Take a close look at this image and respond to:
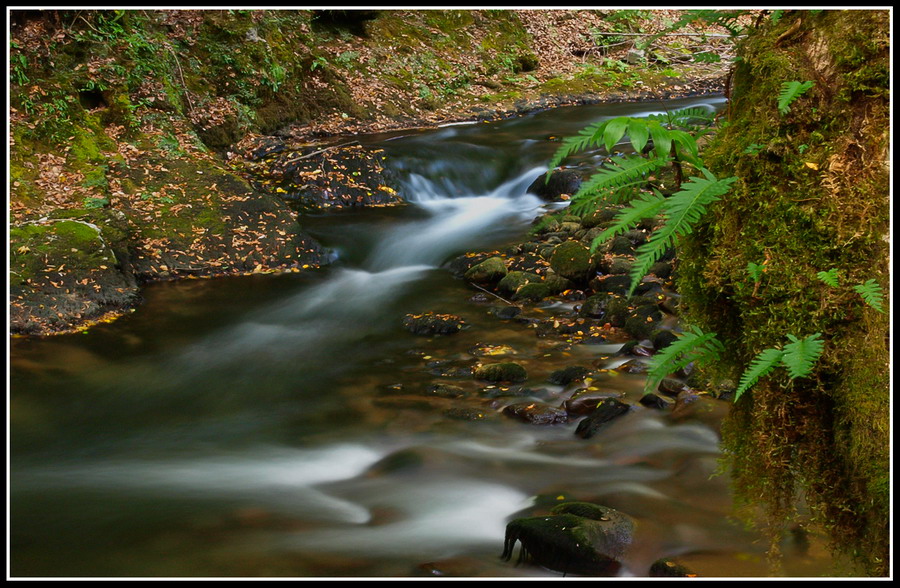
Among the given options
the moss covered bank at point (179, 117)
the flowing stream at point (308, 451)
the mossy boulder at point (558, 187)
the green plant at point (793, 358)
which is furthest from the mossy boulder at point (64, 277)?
the green plant at point (793, 358)

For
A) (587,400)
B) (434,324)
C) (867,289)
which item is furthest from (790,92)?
(434,324)

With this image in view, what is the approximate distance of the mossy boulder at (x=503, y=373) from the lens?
22.0 ft

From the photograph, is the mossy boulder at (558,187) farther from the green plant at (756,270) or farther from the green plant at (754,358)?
the green plant at (756,270)

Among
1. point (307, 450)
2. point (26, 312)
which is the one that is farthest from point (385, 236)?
point (307, 450)

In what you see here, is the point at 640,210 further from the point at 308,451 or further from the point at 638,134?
the point at 308,451

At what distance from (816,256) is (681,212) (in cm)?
47

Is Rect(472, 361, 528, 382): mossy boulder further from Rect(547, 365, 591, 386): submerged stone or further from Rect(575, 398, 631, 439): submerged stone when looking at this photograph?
Rect(575, 398, 631, 439): submerged stone

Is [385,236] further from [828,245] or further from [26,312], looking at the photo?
[828,245]

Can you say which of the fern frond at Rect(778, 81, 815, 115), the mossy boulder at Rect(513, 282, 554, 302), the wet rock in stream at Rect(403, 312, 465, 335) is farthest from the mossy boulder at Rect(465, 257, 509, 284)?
the fern frond at Rect(778, 81, 815, 115)

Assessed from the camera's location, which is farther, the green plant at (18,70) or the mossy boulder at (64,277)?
the green plant at (18,70)

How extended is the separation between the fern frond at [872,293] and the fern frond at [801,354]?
Answer: 175 millimetres

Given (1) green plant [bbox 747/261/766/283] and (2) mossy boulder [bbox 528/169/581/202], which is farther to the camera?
(2) mossy boulder [bbox 528/169/581/202]

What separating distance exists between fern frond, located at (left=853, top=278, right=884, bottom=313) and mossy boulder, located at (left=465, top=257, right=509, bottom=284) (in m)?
7.41

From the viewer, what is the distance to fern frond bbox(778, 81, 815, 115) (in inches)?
85.4
